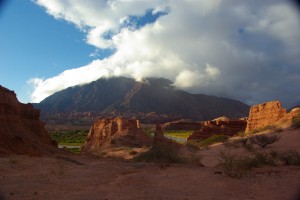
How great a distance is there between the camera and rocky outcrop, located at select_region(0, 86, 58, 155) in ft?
85.8

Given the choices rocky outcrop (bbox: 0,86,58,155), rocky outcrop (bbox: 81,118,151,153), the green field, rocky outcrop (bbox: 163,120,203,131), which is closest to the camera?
rocky outcrop (bbox: 0,86,58,155)

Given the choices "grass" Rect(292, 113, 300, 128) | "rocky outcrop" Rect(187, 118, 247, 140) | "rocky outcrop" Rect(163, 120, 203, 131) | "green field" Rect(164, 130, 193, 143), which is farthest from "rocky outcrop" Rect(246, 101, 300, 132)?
"rocky outcrop" Rect(163, 120, 203, 131)

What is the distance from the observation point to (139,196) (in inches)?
376

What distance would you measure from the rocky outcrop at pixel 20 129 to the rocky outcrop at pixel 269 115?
3198 cm

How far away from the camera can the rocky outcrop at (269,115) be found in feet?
168

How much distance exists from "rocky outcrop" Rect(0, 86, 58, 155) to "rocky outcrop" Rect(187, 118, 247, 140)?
37.1 meters

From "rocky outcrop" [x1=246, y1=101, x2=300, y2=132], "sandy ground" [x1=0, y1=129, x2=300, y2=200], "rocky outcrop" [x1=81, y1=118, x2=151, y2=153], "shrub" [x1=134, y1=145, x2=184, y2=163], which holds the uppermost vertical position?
"rocky outcrop" [x1=246, y1=101, x2=300, y2=132]

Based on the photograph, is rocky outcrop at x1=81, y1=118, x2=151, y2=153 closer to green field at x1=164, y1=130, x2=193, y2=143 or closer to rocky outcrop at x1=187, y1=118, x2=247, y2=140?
green field at x1=164, y1=130, x2=193, y2=143

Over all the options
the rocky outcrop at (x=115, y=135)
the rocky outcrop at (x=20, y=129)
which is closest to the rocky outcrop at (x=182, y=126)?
the rocky outcrop at (x=115, y=135)

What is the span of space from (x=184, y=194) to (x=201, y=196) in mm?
530

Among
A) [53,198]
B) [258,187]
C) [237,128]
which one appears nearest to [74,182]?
[53,198]

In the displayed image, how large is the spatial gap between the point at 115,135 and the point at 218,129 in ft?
90.1

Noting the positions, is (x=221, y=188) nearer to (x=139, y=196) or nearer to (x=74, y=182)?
(x=139, y=196)

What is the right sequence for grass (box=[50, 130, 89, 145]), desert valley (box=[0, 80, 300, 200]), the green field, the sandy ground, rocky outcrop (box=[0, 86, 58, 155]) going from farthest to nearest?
the green field, grass (box=[50, 130, 89, 145]), rocky outcrop (box=[0, 86, 58, 155]), desert valley (box=[0, 80, 300, 200]), the sandy ground
